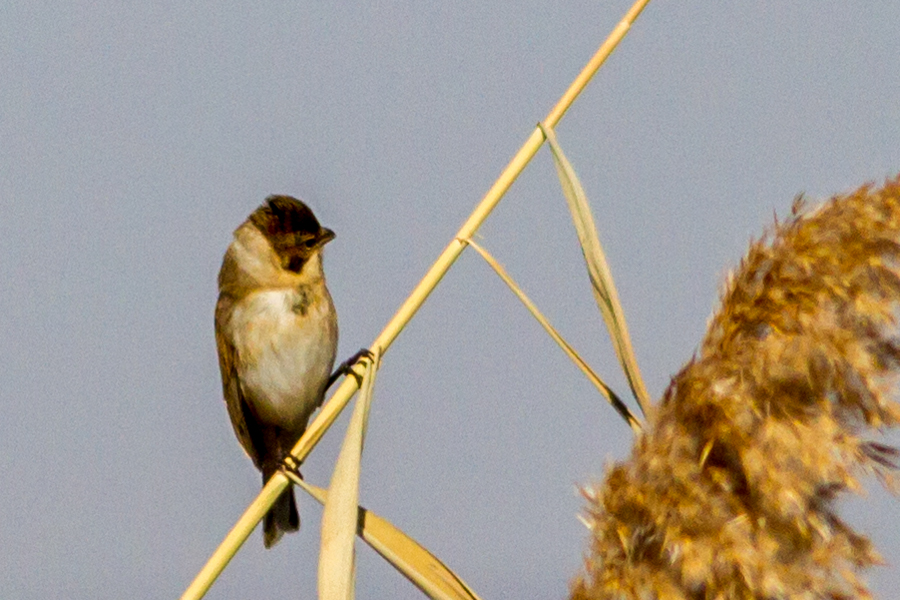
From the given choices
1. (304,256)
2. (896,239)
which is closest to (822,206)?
(896,239)

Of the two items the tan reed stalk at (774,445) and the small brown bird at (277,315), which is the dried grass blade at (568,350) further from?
the small brown bird at (277,315)

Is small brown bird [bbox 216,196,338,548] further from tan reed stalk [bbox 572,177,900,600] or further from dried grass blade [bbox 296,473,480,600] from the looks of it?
tan reed stalk [bbox 572,177,900,600]

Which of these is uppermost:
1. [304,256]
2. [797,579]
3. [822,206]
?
[304,256]

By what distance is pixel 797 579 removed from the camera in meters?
1.60

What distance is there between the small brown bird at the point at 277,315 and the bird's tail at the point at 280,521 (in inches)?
11.2

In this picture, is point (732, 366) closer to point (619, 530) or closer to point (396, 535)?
point (619, 530)

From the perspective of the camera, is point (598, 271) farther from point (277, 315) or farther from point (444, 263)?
point (277, 315)

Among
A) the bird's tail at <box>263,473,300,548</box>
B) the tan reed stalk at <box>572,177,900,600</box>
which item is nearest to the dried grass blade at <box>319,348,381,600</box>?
the tan reed stalk at <box>572,177,900,600</box>

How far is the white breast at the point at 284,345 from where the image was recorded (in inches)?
137

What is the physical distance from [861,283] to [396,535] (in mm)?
795

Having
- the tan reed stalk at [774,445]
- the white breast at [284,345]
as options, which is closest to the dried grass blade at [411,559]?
the tan reed stalk at [774,445]

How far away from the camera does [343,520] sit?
1.83 m

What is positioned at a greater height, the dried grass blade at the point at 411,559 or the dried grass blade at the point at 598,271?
the dried grass blade at the point at 598,271

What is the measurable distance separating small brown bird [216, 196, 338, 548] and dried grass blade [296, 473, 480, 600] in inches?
59.5
